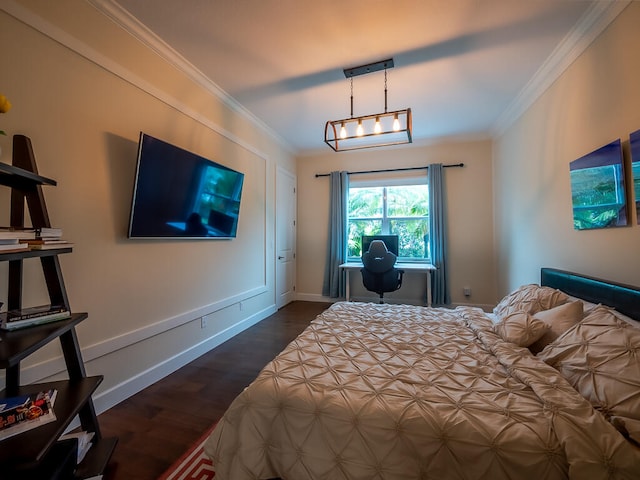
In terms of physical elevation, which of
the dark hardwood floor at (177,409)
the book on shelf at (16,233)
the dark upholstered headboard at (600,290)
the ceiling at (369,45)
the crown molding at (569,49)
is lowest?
the dark hardwood floor at (177,409)

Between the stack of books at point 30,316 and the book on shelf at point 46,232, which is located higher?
the book on shelf at point 46,232

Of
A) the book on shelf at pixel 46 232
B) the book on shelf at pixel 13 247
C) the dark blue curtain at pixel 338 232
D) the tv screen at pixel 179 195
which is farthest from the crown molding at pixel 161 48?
the dark blue curtain at pixel 338 232

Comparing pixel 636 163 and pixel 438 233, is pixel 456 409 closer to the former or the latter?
pixel 636 163

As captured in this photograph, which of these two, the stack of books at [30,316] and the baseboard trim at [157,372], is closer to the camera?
the stack of books at [30,316]

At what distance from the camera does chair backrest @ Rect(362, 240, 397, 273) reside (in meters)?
3.74

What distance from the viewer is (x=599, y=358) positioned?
1117 millimetres

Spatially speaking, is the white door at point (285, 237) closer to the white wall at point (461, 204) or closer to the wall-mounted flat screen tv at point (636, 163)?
the white wall at point (461, 204)

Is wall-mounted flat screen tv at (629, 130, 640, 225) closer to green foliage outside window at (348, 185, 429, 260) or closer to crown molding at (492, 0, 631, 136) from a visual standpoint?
crown molding at (492, 0, 631, 136)

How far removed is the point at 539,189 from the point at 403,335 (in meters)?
2.31

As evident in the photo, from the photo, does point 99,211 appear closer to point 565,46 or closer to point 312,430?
point 312,430

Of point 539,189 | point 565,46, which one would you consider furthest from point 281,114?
point 539,189

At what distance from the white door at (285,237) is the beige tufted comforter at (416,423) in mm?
2918

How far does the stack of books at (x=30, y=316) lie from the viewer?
1.11 m

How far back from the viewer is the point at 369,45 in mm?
2225
